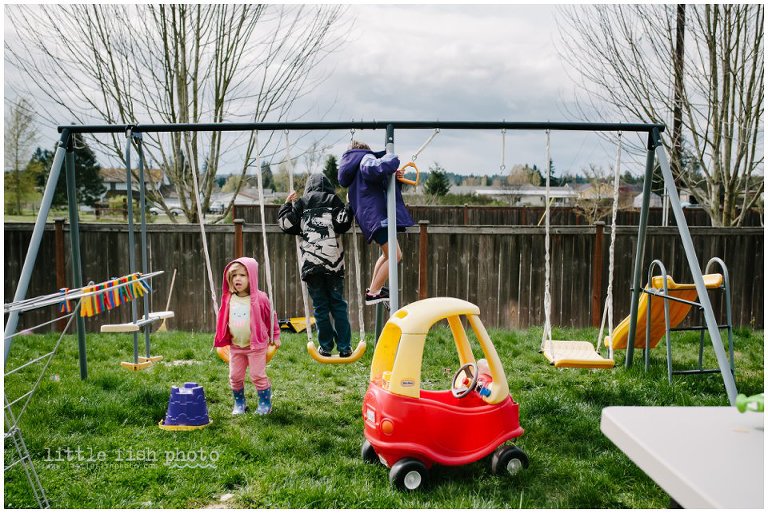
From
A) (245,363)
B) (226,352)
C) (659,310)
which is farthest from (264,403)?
(659,310)

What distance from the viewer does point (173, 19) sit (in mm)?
10328

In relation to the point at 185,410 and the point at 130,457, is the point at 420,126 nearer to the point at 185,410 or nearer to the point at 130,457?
the point at 185,410

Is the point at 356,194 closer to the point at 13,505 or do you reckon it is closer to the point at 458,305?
the point at 458,305

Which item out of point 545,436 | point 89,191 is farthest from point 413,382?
point 89,191

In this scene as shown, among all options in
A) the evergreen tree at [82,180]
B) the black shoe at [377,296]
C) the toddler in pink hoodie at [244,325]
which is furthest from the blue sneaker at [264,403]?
the evergreen tree at [82,180]

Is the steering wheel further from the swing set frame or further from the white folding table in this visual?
the white folding table

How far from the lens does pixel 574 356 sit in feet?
17.1

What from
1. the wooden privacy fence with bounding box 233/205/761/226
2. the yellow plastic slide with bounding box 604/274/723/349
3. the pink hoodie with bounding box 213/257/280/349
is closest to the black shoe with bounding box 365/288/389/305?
the pink hoodie with bounding box 213/257/280/349

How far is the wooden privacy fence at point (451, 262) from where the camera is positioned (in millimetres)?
10078

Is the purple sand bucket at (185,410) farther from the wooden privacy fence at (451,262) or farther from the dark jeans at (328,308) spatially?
the wooden privacy fence at (451,262)

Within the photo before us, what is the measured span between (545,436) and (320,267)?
234 cm

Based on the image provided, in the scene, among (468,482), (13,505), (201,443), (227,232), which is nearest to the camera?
(13,505)

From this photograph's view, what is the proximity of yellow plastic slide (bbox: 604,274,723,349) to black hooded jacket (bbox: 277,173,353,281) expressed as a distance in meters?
2.93

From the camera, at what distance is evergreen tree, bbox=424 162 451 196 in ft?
89.2
